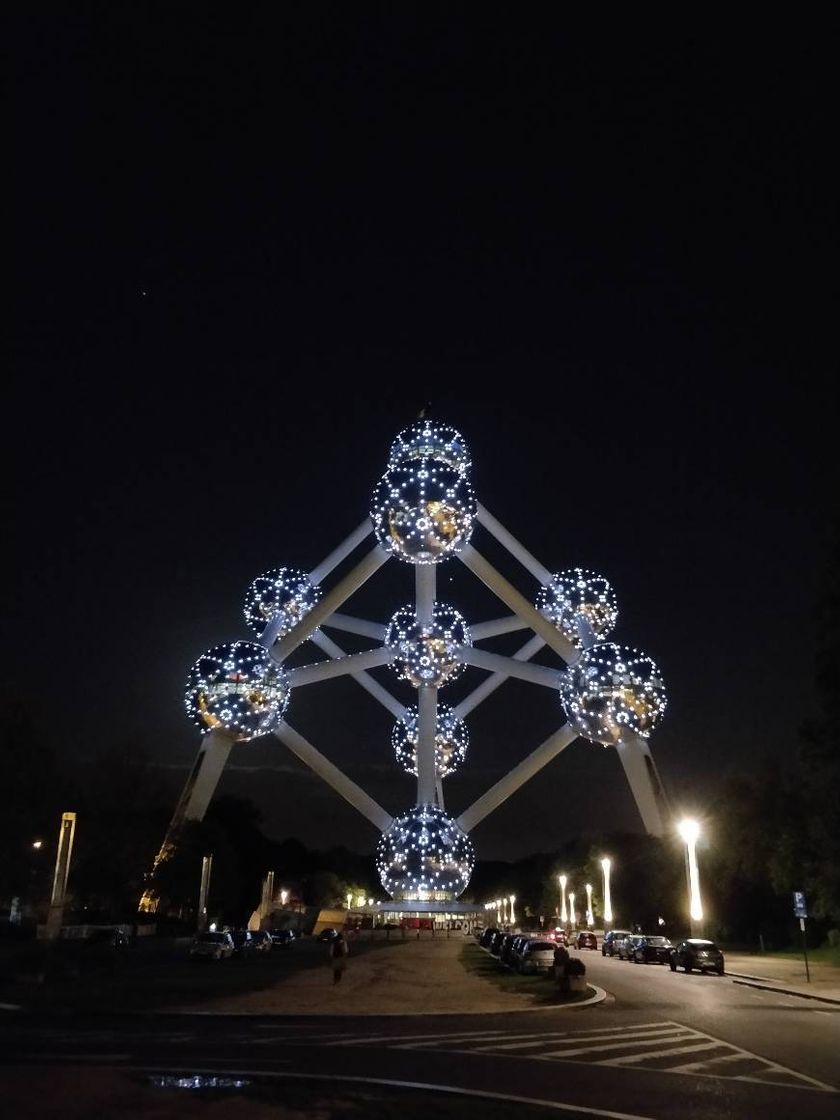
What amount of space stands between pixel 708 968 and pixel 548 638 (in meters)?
31.5

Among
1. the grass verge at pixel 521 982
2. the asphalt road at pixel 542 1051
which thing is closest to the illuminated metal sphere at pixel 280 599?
the grass verge at pixel 521 982

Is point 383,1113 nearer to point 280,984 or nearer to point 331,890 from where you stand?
point 280,984

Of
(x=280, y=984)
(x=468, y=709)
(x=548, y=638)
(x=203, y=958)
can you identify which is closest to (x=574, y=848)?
(x=468, y=709)

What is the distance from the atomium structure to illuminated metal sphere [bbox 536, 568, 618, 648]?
3.5 inches

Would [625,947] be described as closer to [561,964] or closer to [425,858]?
[425,858]

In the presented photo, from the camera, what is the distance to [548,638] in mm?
63531

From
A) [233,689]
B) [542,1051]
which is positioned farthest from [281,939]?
[542,1051]

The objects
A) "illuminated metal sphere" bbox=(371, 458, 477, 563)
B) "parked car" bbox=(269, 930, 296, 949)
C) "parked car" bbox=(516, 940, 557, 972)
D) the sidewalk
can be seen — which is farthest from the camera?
"illuminated metal sphere" bbox=(371, 458, 477, 563)

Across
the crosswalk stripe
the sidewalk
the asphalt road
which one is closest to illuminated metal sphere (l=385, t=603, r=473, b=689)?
the sidewalk

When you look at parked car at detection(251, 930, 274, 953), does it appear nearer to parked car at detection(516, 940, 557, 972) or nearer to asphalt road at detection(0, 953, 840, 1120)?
parked car at detection(516, 940, 557, 972)

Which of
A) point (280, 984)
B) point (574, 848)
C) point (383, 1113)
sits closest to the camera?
point (383, 1113)

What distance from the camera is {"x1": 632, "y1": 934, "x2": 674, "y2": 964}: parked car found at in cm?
4103

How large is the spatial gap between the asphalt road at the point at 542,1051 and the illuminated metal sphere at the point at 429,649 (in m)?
37.5

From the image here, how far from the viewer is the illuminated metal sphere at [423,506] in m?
53.4
